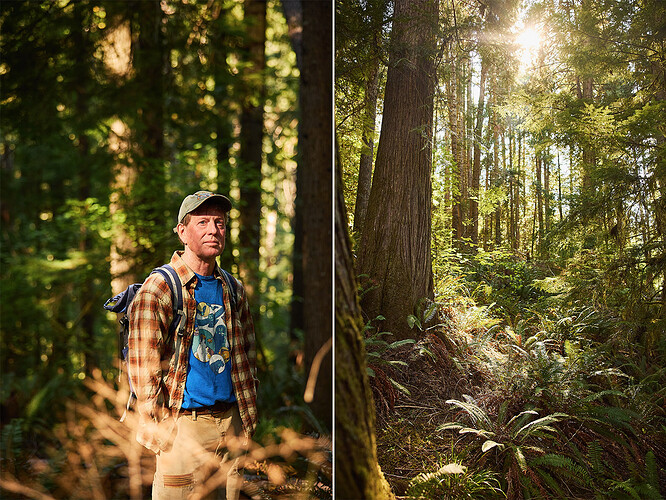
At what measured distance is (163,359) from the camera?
128cm

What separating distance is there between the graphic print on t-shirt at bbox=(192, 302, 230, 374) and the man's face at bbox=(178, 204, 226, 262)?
20cm

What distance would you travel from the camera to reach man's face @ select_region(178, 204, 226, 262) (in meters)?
1.36

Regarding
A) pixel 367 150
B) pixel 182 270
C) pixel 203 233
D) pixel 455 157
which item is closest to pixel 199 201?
pixel 203 233

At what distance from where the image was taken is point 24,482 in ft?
6.58

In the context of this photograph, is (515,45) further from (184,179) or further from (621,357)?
(184,179)

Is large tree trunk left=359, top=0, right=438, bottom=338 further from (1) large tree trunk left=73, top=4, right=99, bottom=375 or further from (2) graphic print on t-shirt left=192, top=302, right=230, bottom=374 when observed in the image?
(1) large tree trunk left=73, top=4, right=99, bottom=375

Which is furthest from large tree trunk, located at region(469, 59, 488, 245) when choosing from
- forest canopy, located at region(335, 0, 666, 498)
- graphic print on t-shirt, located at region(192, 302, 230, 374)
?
graphic print on t-shirt, located at region(192, 302, 230, 374)

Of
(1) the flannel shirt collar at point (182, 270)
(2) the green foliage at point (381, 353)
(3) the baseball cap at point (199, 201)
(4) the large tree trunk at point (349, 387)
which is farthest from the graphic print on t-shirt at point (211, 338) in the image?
(2) the green foliage at point (381, 353)

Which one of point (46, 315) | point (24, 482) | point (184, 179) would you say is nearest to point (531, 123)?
point (184, 179)

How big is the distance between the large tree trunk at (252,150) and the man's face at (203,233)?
4.01 feet

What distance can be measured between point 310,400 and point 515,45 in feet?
8.02

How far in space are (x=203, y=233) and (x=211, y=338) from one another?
397 millimetres

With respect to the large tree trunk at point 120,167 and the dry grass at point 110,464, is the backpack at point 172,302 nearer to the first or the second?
the dry grass at point 110,464

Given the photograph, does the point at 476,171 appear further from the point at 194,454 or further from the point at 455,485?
the point at 194,454
